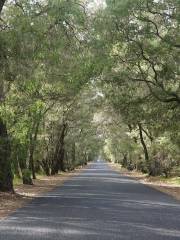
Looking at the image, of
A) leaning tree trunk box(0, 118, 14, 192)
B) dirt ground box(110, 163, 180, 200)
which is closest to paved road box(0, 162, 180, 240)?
leaning tree trunk box(0, 118, 14, 192)

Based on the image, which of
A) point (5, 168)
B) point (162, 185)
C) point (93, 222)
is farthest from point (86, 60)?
point (162, 185)

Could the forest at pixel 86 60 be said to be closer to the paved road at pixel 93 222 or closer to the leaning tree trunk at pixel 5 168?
the leaning tree trunk at pixel 5 168

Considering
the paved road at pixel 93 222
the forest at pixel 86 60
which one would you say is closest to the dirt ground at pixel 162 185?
the forest at pixel 86 60

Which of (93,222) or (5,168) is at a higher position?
(5,168)

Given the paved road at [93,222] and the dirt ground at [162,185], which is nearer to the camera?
the paved road at [93,222]

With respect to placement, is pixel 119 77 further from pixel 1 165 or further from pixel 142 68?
pixel 1 165

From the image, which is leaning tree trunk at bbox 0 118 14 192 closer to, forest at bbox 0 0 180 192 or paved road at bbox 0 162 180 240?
forest at bbox 0 0 180 192

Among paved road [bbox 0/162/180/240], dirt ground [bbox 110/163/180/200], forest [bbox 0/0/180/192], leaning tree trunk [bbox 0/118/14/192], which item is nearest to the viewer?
paved road [bbox 0/162/180/240]

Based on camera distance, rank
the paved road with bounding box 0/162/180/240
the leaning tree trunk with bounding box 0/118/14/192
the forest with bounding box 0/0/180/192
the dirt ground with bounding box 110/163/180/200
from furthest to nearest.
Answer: the dirt ground with bounding box 110/163/180/200 < the leaning tree trunk with bounding box 0/118/14/192 < the forest with bounding box 0/0/180/192 < the paved road with bounding box 0/162/180/240

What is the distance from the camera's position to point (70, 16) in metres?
19.6

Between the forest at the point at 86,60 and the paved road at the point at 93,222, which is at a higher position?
the forest at the point at 86,60

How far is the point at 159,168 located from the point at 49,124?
409 inches

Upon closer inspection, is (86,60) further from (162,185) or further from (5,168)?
(162,185)

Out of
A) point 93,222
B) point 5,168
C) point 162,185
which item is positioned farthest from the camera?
point 162,185
